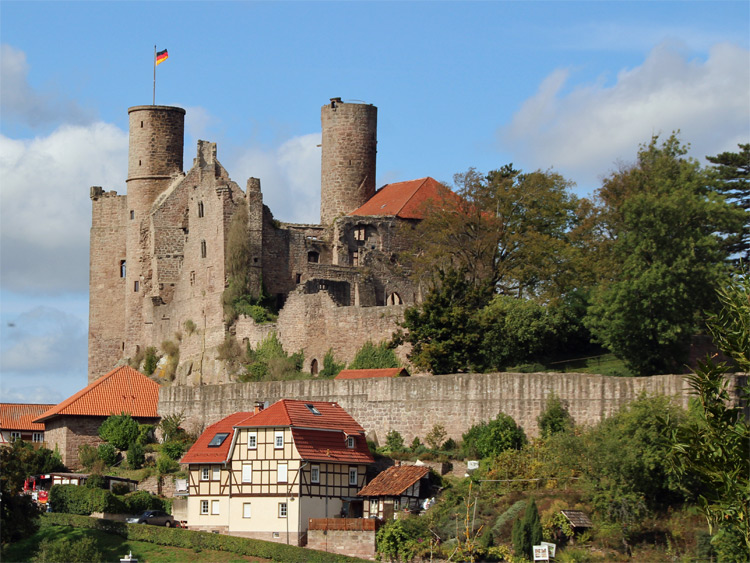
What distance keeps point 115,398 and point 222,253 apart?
901 cm

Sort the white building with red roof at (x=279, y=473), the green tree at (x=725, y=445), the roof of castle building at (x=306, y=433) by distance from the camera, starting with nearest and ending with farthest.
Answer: the green tree at (x=725, y=445) → the white building with red roof at (x=279, y=473) → the roof of castle building at (x=306, y=433)

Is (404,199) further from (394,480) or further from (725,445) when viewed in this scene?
(725,445)

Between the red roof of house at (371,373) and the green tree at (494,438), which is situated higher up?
the red roof of house at (371,373)

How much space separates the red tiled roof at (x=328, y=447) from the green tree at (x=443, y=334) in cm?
501

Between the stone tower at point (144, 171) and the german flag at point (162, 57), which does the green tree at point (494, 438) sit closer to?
the stone tower at point (144, 171)

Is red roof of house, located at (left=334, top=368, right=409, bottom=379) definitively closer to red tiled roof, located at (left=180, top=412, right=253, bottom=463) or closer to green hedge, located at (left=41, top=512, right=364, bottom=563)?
red tiled roof, located at (left=180, top=412, right=253, bottom=463)

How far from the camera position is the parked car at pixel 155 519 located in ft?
152

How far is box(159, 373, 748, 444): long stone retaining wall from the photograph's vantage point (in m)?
44.5

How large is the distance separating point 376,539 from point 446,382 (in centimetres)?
789

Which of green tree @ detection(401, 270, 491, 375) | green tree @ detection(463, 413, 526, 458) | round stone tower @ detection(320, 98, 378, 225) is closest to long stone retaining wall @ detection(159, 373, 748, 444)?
green tree @ detection(463, 413, 526, 458)

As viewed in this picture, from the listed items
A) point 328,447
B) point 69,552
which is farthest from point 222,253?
point 69,552

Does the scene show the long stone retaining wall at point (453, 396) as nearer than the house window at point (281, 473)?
Yes

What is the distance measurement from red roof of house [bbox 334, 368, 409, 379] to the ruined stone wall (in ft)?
68.3

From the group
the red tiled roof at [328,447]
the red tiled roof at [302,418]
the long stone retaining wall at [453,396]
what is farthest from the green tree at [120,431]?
the red tiled roof at [328,447]
